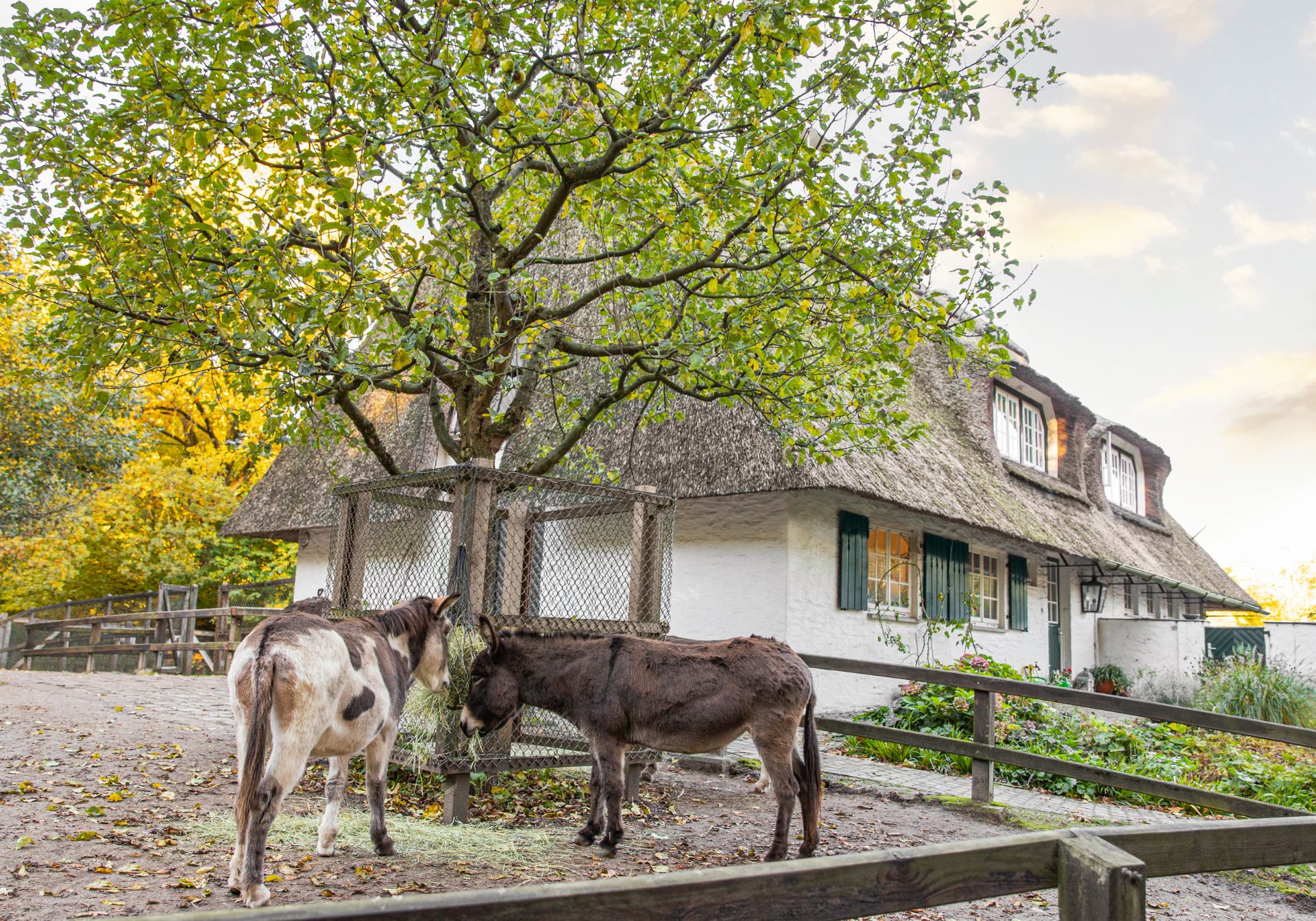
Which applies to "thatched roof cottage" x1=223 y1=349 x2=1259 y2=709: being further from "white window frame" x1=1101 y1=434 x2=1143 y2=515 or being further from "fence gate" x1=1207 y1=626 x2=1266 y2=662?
"fence gate" x1=1207 y1=626 x2=1266 y2=662

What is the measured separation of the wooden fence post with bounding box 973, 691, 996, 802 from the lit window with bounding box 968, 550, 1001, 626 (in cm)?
737

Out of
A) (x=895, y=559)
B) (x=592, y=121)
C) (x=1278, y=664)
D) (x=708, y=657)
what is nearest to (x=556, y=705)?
(x=708, y=657)

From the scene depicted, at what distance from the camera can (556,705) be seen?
17.7ft

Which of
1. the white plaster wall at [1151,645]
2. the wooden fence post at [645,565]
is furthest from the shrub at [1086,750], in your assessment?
the white plaster wall at [1151,645]

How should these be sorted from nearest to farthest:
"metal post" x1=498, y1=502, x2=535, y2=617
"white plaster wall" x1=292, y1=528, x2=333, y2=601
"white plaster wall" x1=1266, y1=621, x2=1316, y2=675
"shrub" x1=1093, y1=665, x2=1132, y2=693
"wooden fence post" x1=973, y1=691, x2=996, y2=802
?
"metal post" x1=498, y1=502, x2=535, y2=617 < "wooden fence post" x1=973, y1=691, x2=996, y2=802 < "white plaster wall" x1=292, y1=528, x2=333, y2=601 < "shrub" x1=1093, y1=665, x2=1132, y2=693 < "white plaster wall" x1=1266, y1=621, x2=1316, y2=675

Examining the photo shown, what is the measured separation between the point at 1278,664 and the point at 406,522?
13778 millimetres

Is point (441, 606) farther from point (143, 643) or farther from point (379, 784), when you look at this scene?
point (143, 643)

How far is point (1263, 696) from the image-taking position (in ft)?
39.0

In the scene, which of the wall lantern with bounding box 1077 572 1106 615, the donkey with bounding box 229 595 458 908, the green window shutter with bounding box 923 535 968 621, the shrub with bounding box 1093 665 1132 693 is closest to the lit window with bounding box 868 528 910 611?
the green window shutter with bounding box 923 535 968 621

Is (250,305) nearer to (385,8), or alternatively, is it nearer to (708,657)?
(385,8)

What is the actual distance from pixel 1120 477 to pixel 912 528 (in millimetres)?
11765

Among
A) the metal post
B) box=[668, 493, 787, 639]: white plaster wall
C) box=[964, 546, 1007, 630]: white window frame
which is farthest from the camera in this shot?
box=[964, 546, 1007, 630]: white window frame

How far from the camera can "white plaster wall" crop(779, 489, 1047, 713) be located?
35.2 feet

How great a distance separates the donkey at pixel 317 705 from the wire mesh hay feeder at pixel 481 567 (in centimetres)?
50
